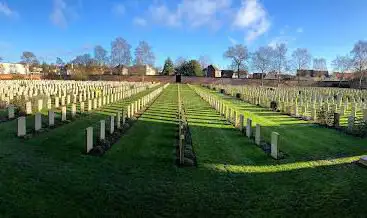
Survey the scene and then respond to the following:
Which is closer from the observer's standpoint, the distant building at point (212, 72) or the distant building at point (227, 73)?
the distant building at point (227, 73)

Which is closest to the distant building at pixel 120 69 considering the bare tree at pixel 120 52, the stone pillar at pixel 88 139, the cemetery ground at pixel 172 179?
the bare tree at pixel 120 52

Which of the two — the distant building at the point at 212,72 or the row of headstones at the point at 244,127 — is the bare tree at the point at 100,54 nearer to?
the distant building at the point at 212,72

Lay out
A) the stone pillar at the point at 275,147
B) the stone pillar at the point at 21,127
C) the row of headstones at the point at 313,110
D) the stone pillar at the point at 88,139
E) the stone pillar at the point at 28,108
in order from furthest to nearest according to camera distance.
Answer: the row of headstones at the point at 313,110
the stone pillar at the point at 28,108
the stone pillar at the point at 21,127
the stone pillar at the point at 275,147
the stone pillar at the point at 88,139

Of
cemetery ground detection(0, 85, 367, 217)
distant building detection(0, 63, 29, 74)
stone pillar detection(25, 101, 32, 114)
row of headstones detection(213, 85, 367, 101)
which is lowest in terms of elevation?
cemetery ground detection(0, 85, 367, 217)

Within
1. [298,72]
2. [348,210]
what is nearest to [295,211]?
[348,210]

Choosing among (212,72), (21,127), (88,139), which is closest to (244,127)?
(88,139)

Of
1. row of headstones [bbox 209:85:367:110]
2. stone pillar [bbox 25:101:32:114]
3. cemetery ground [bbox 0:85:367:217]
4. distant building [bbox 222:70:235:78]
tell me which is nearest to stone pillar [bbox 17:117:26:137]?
cemetery ground [bbox 0:85:367:217]

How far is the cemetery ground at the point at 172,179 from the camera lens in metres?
6.97

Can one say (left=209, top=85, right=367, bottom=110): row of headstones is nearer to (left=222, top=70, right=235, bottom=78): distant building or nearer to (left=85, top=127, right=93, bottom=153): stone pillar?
(left=85, top=127, right=93, bottom=153): stone pillar

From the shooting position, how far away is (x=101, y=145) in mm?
11617

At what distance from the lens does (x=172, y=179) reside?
29.0 feet

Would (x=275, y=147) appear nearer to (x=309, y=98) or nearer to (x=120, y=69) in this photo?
(x=309, y=98)

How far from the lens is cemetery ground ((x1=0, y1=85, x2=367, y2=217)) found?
22.9ft

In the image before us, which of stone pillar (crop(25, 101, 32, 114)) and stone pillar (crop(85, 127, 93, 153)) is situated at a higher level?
stone pillar (crop(25, 101, 32, 114))
